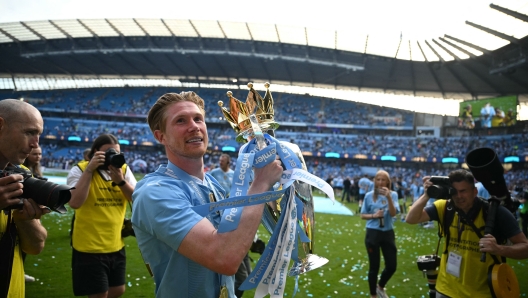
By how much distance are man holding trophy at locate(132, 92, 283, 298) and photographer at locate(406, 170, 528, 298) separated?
263 centimetres

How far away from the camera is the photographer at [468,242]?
137 inches

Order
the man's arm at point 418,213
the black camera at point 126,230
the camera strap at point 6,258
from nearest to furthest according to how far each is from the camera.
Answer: the camera strap at point 6,258
the black camera at point 126,230
the man's arm at point 418,213

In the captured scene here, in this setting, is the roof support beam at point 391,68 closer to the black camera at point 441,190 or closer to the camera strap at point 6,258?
the black camera at point 441,190

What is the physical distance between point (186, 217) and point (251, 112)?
69cm

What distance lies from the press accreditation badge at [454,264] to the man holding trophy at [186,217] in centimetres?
270

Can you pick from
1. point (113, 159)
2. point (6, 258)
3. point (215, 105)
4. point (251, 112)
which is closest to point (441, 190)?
point (251, 112)

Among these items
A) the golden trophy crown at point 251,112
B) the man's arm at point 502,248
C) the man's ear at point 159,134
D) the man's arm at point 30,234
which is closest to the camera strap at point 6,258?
the man's arm at point 30,234

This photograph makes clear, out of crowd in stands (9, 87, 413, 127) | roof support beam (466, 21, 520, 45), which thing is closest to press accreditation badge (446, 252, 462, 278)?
roof support beam (466, 21, 520, 45)

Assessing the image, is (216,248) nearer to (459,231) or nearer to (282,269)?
(282,269)

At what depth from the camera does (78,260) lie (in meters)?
3.83

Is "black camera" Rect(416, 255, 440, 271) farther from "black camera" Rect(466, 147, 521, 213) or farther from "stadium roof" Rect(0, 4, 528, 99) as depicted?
"stadium roof" Rect(0, 4, 528, 99)

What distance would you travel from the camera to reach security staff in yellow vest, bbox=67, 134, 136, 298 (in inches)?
148

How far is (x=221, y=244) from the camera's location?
1.58m

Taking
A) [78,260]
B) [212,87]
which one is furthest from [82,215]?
[212,87]
